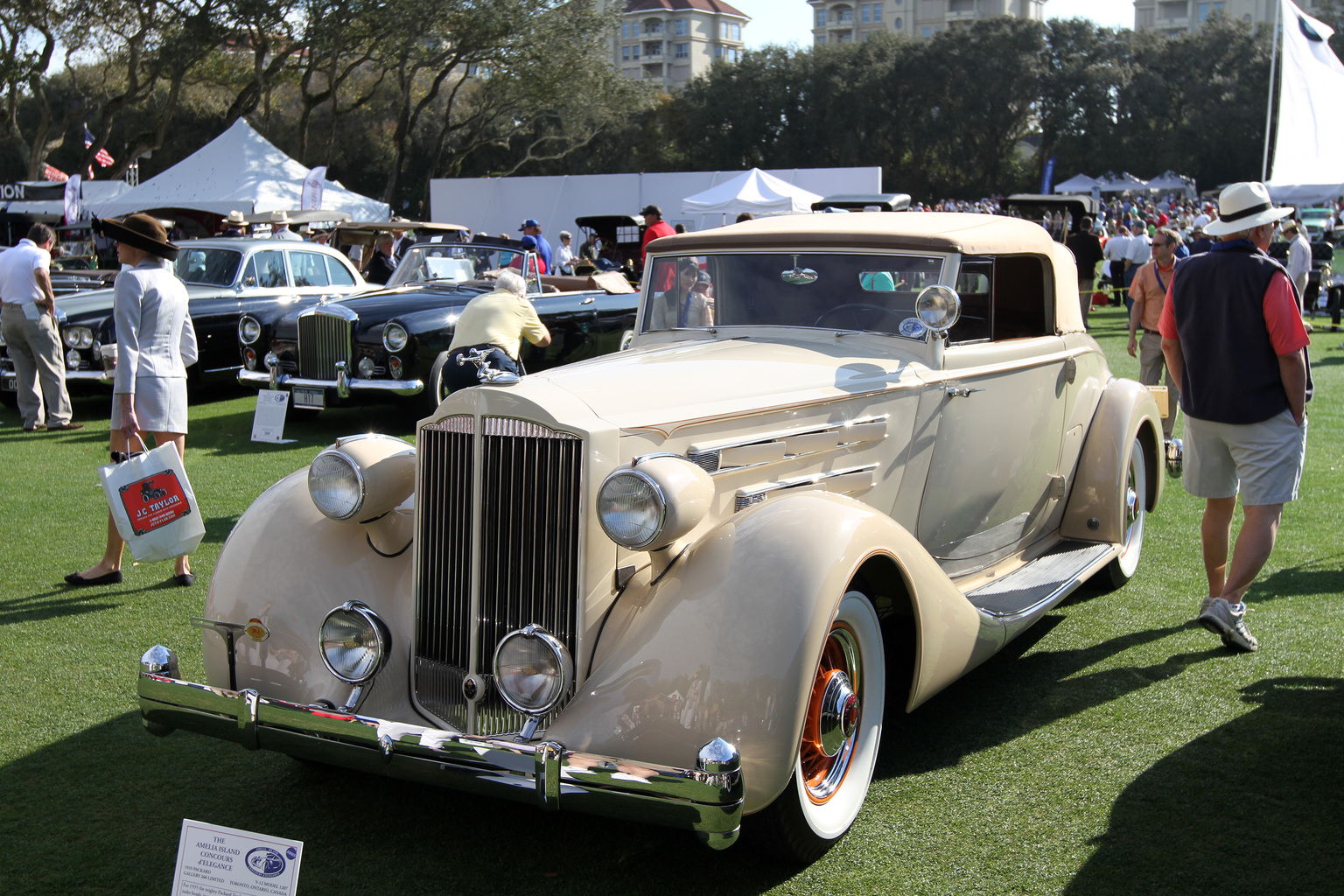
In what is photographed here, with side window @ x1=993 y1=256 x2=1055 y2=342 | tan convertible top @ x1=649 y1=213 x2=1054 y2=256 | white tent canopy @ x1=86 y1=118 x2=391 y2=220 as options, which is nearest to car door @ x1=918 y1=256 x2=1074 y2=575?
side window @ x1=993 y1=256 x2=1055 y2=342

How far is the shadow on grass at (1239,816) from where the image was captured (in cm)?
282

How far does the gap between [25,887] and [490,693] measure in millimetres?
1284

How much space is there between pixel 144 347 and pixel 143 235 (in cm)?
53

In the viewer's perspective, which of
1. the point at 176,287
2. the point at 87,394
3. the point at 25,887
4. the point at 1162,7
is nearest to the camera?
the point at 25,887

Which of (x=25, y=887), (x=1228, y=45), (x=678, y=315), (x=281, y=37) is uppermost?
(x=1228, y=45)

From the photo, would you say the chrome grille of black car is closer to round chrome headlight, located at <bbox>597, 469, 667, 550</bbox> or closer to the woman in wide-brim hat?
round chrome headlight, located at <bbox>597, 469, 667, 550</bbox>

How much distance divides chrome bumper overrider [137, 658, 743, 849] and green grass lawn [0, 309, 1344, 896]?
405mm

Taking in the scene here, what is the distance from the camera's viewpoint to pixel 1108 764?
352cm

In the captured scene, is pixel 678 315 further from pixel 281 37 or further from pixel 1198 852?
pixel 281 37

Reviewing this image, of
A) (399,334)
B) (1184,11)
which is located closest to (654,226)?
(399,334)

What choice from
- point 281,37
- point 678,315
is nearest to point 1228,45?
point 281,37

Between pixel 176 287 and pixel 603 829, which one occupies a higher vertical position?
pixel 176 287

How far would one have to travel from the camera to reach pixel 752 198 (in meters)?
23.2

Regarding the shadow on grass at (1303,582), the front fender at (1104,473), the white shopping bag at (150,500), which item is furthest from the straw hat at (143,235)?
the shadow on grass at (1303,582)
